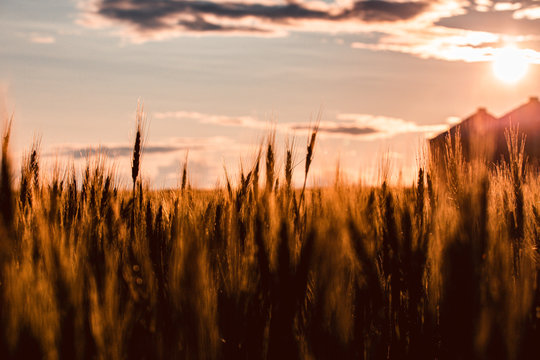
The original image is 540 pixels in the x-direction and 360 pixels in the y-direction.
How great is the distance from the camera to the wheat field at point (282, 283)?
1996 millimetres

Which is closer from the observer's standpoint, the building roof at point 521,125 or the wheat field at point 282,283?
the wheat field at point 282,283

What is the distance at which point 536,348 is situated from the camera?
2436 mm

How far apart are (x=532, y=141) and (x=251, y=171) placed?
29086 millimetres

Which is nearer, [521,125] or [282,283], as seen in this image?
[282,283]

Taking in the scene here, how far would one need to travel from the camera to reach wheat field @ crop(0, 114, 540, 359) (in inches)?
78.6

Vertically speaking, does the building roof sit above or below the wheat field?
above

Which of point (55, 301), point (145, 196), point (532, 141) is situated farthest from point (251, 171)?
point (532, 141)

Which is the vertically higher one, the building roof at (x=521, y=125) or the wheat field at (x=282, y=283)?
the building roof at (x=521, y=125)

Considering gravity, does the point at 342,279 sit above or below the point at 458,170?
below

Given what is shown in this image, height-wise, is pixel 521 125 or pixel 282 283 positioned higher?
pixel 521 125

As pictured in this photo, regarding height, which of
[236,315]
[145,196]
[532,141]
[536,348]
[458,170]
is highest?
[532,141]

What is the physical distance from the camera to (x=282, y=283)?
6.39 feet

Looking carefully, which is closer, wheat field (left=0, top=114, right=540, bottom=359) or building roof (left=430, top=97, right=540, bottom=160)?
wheat field (left=0, top=114, right=540, bottom=359)

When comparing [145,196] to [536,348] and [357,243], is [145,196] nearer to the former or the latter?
[357,243]
